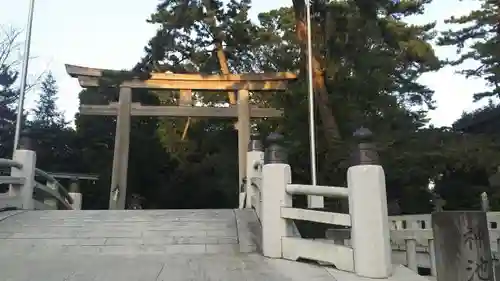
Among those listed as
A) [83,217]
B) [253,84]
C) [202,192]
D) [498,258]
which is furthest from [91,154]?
[498,258]

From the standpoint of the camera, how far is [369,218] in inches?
157

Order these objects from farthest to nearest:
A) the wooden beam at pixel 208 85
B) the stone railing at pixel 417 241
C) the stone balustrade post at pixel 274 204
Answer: the wooden beam at pixel 208 85
the stone railing at pixel 417 241
the stone balustrade post at pixel 274 204

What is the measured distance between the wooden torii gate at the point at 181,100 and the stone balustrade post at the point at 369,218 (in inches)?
339

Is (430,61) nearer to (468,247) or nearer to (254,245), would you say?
(254,245)

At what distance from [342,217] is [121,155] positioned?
385 inches

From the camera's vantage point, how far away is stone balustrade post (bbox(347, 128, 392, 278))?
3947mm

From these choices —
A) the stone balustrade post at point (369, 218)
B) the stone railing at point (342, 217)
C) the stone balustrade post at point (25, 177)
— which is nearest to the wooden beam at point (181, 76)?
the stone balustrade post at point (25, 177)

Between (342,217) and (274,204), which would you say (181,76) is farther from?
(342,217)

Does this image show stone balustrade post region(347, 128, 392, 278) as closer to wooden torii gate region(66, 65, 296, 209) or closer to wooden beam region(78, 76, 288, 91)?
wooden torii gate region(66, 65, 296, 209)

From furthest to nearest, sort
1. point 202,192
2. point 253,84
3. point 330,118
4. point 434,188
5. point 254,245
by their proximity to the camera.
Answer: point 202,192, point 434,188, point 253,84, point 330,118, point 254,245

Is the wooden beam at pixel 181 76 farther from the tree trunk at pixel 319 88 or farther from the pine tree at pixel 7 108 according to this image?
the pine tree at pixel 7 108

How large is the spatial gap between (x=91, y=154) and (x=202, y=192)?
20.5 ft

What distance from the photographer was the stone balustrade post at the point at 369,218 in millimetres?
3947

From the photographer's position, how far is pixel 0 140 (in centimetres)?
2303
